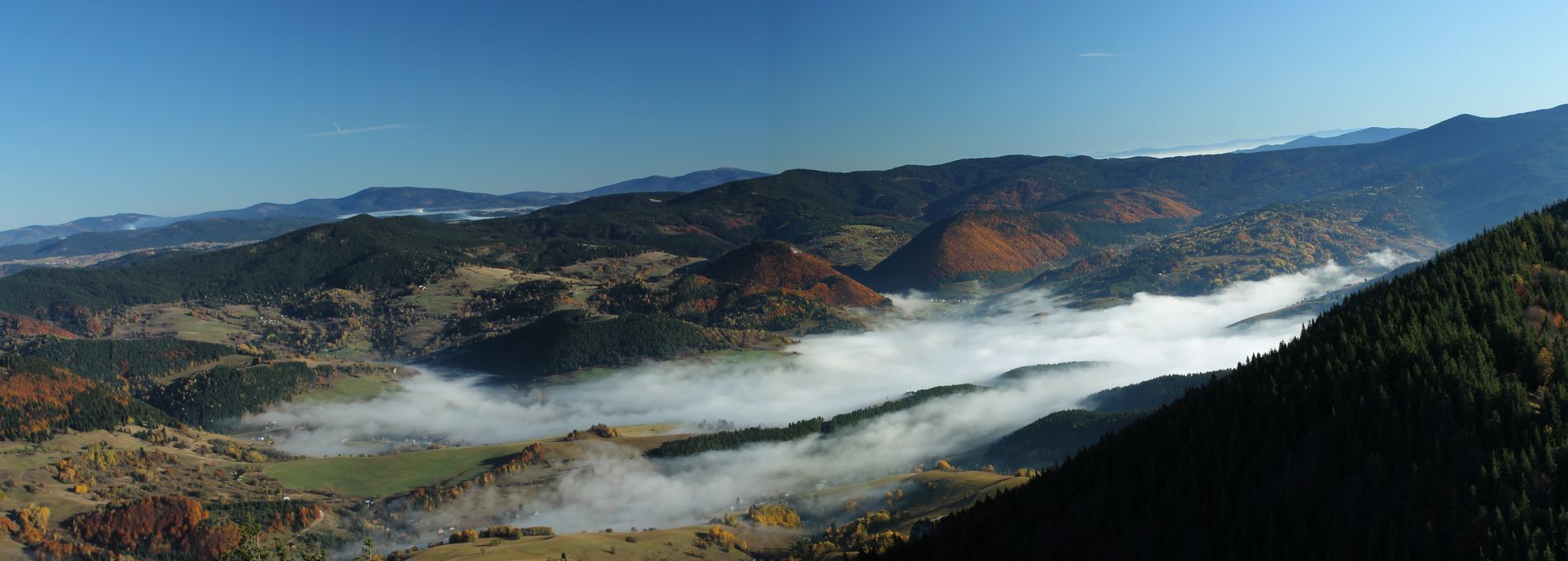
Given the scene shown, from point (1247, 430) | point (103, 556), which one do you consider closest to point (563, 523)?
point (103, 556)

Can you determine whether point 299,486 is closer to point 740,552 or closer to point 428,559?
point 428,559

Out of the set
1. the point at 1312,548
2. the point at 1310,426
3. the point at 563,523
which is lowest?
the point at 563,523

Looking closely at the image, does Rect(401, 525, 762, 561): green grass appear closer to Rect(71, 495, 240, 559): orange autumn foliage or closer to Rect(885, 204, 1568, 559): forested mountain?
Rect(71, 495, 240, 559): orange autumn foliage

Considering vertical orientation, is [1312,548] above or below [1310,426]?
below

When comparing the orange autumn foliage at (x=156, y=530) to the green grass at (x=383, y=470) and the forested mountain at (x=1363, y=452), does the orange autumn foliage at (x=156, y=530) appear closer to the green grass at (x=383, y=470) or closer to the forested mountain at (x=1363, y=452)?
the green grass at (x=383, y=470)

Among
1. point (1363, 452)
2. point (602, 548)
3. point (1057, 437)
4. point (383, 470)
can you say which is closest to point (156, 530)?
point (383, 470)

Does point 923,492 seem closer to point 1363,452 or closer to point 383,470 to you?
point 1363,452

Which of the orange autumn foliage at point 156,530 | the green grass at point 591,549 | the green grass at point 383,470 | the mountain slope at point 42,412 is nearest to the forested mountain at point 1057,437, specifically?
the green grass at point 591,549
